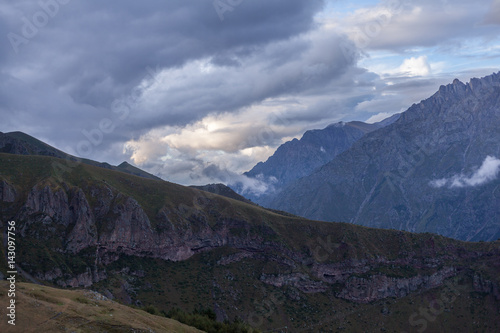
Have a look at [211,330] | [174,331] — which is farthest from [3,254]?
[174,331]

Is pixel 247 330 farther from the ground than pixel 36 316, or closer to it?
closer to it

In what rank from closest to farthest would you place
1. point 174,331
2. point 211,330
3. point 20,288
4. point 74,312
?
1. point 74,312
2. point 20,288
3. point 174,331
4. point 211,330

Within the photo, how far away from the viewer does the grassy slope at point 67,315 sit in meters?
81.9

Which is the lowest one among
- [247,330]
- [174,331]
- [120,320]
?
[247,330]

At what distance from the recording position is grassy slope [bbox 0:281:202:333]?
8188 centimetres

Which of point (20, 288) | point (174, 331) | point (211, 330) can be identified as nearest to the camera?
point (20, 288)

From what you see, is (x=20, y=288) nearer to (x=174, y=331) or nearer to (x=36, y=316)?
(x=36, y=316)

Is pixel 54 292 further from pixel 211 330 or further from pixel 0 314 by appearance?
pixel 211 330

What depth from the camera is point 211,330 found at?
462 ft

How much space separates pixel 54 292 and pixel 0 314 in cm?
2180

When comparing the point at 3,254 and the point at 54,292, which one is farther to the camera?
the point at 3,254

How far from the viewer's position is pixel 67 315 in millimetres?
87750

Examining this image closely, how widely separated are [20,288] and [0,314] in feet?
58.2

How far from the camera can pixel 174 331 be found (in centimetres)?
10550
